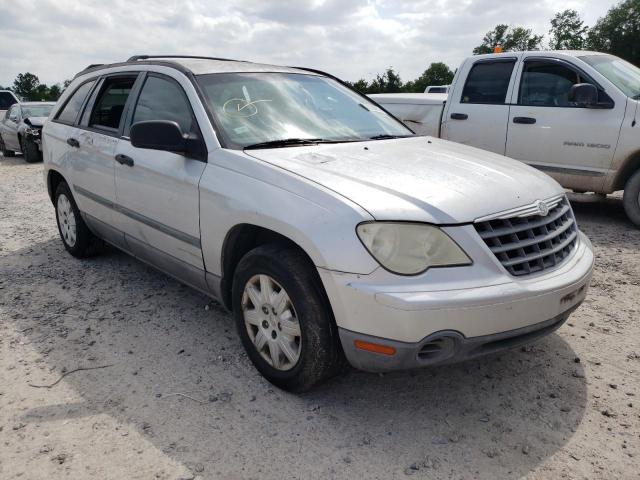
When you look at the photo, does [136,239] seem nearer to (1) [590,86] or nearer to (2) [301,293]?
(2) [301,293]

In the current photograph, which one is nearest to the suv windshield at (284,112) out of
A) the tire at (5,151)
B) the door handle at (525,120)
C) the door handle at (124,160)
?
the door handle at (124,160)

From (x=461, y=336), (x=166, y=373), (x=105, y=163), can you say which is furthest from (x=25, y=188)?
(x=461, y=336)

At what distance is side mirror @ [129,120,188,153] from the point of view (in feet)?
9.98

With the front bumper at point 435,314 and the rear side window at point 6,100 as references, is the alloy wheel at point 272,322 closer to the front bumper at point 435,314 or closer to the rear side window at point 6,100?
the front bumper at point 435,314

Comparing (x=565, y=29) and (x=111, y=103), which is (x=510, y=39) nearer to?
(x=565, y=29)

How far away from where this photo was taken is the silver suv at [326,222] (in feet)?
7.63

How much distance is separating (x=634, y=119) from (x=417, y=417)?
4617mm

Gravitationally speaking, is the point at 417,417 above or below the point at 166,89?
below

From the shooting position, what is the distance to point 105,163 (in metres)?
4.07

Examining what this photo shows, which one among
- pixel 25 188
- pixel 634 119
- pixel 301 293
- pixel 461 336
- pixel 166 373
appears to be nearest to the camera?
pixel 461 336

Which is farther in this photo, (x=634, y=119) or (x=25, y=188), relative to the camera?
(x=25, y=188)

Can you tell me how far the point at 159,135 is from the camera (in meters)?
3.05

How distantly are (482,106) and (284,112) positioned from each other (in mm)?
Result: 4144

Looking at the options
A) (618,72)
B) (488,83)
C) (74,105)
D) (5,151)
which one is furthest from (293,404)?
(5,151)
